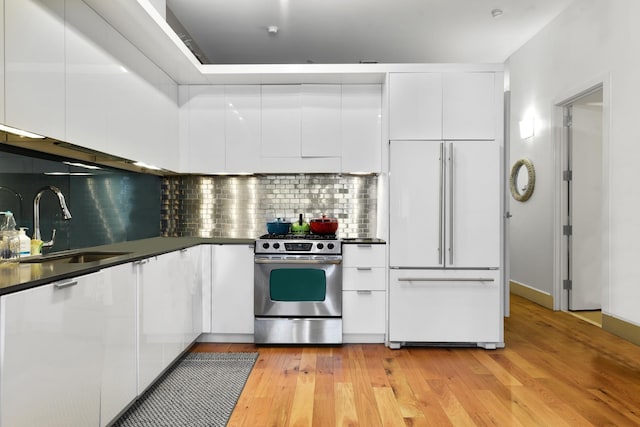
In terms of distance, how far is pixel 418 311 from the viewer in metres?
3.63

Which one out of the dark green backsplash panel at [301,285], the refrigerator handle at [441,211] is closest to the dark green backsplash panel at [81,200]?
the dark green backsplash panel at [301,285]

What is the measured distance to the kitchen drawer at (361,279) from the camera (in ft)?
12.2

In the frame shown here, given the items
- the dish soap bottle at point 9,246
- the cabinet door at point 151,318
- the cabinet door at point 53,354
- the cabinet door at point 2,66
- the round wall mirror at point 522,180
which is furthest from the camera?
the round wall mirror at point 522,180

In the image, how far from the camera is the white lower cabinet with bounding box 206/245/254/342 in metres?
3.74

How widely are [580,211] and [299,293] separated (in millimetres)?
3388

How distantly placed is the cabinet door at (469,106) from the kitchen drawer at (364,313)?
151 cm

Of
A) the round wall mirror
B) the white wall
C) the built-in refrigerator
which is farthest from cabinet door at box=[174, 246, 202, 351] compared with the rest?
the round wall mirror

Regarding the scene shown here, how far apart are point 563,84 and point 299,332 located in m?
3.86

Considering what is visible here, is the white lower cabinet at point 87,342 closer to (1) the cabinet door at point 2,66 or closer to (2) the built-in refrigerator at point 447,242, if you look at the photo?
(1) the cabinet door at point 2,66

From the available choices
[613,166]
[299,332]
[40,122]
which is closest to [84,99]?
[40,122]

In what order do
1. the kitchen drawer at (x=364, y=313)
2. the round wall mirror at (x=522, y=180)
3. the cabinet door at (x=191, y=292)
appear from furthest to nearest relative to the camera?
the round wall mirror at (x=522, y=180) → the kitchen drawer at (x=364, y=313) → the cabinet door at (x=191, y=292)

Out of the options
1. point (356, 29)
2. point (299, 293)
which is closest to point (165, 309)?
point (299, 293)

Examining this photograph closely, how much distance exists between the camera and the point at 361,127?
4074 millimetres

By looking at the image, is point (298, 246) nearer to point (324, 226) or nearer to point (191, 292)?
point (324, 226)
